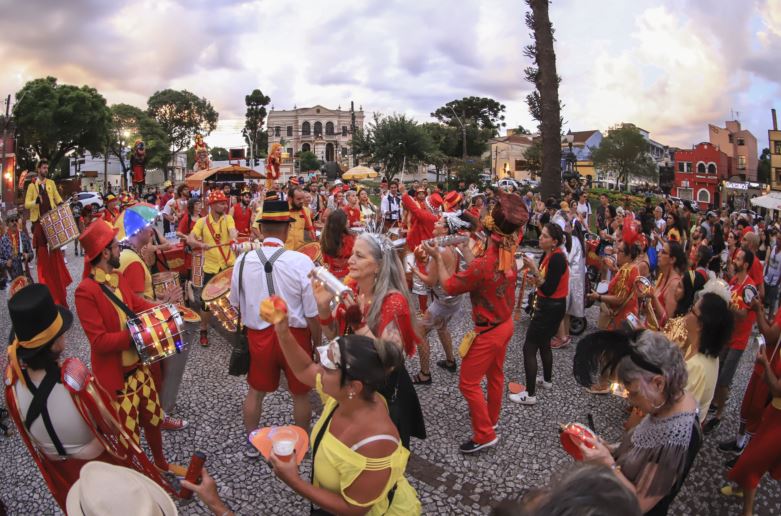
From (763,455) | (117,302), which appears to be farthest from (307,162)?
(763,455)

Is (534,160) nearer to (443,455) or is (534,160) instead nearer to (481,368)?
(481,368)

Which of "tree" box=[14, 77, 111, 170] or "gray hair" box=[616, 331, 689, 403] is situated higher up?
"tree" box=[14, 77, 111, 170]

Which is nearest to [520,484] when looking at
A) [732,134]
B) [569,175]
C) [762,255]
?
[762,255]

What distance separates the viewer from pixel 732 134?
63.5 m

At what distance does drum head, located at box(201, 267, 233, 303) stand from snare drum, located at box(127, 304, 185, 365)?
4.40 feet

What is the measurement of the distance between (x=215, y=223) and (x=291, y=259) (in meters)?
3.30

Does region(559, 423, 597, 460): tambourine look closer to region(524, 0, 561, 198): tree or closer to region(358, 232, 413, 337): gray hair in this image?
region(358, 232, 413, 337): gray hair

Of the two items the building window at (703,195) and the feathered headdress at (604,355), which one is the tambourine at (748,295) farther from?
the building window at (703,195)

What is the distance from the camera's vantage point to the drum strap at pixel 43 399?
2.47m

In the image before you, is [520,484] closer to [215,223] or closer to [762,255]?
[215,223]

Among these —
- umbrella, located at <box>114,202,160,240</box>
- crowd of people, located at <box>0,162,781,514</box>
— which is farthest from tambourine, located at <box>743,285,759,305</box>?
umbrella, located at <box>114,202,160,240</box>

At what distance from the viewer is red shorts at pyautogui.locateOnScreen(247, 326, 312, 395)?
12.8ft

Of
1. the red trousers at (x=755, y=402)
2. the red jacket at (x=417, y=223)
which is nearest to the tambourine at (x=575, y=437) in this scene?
the red trousers at (x=755, y=402)

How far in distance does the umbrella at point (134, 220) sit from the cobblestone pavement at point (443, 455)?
181 cm
